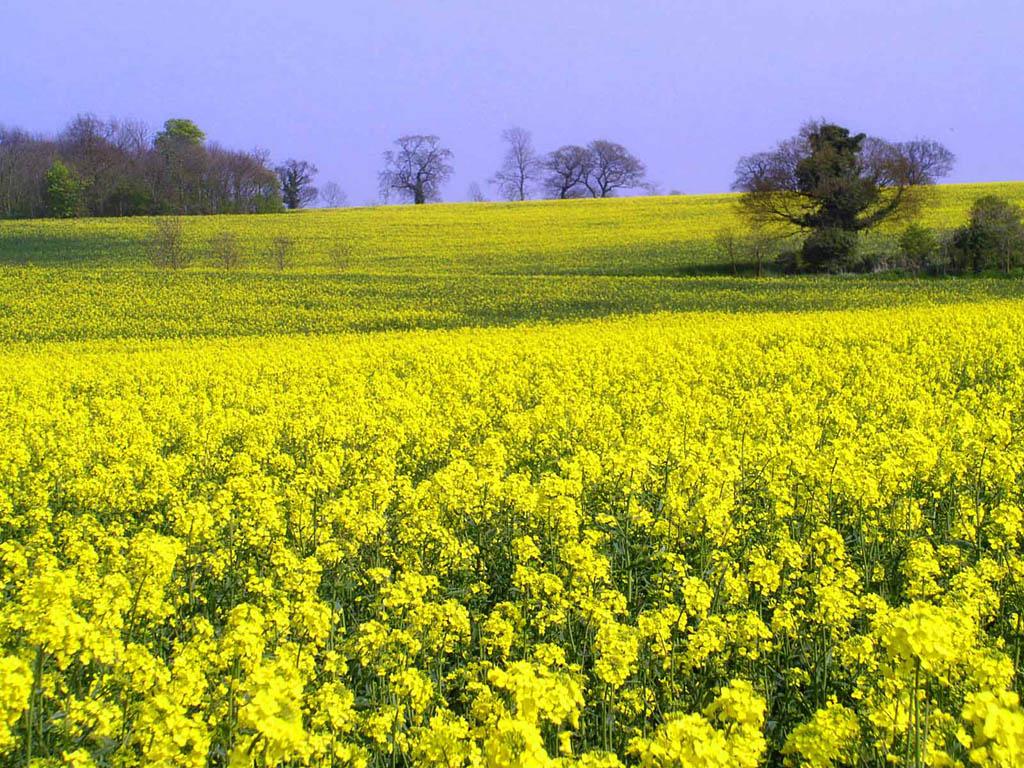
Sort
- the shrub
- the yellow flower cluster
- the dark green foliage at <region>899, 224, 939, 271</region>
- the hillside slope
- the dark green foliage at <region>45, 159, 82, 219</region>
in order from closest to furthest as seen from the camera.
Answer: the yellow flower cluster < the dark green foliage at <region>899, 224, 939, 271</region> < the shrub < the hillside slope < the dark green foliage at <region>45, 159, 82, 219</region>

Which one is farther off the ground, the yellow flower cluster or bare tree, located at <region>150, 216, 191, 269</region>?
bare tree, located at <region>150, 216, 191, 269</region>

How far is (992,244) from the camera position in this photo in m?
32.1

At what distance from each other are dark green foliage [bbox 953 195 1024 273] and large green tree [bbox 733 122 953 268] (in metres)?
4.15

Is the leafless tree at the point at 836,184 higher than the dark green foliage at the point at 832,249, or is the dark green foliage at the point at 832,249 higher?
the leafless tree at the point at 836,184

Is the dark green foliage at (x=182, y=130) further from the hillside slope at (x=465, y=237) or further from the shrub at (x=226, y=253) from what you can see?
the shrub at (x=226, y=253)

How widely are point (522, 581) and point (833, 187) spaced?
3574 cm

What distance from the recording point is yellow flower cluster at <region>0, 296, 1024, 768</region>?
2.71 metres

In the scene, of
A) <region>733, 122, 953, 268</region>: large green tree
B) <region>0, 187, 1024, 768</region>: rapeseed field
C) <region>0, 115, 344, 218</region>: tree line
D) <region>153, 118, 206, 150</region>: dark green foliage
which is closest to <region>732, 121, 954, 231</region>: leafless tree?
<region>733, 122, 953, 268</region>: large green tree

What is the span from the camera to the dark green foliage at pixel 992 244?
32062 mm

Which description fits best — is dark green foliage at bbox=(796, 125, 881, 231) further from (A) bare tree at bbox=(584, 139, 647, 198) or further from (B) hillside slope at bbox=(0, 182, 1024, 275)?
(A) bare tree at bbox=(584, 139, 647, 198)

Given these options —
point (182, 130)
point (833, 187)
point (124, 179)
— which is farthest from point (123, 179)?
point (833, 187)

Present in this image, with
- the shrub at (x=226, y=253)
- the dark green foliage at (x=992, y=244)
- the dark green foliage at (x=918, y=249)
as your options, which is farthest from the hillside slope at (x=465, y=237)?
the dark green foliage at (x=992, y=244)

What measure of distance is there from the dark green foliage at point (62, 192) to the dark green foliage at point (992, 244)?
2547 inches

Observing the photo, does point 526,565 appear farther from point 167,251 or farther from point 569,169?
point 569,169
